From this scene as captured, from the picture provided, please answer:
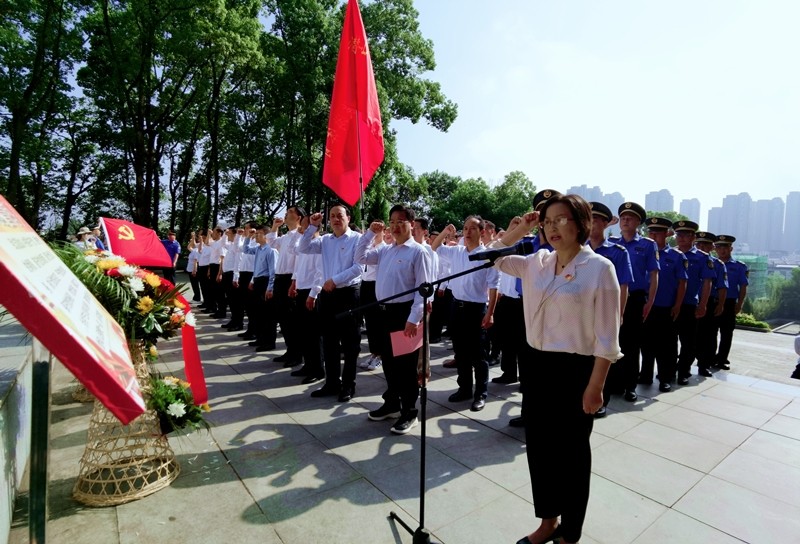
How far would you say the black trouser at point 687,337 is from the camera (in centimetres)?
585

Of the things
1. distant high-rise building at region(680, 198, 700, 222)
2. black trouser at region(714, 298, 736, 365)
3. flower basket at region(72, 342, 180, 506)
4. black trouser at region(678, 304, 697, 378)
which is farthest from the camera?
distant high-rise building at region(680, 198, 700, 222)

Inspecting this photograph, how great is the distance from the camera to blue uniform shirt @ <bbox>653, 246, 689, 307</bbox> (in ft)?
17.8

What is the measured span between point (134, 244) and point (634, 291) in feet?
16.6

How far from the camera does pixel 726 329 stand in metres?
7.03

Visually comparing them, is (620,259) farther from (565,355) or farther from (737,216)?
(737,216)

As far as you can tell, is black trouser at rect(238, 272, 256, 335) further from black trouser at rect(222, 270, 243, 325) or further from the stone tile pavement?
the stone tile pavement

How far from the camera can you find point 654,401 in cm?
492

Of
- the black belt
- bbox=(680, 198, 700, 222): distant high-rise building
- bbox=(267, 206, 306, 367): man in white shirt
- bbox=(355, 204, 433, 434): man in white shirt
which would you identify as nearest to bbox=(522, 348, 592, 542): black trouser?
bbox=(355, 204, 433, 434): man in white shirt

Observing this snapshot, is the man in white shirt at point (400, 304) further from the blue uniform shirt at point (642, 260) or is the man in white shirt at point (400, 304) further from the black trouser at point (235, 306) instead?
the black trouser at point (235, 306)

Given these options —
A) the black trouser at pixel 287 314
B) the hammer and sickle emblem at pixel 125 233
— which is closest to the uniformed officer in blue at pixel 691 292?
the black trouser at pixel 287 314

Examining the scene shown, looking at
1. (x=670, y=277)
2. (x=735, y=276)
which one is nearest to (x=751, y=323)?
(x=735, y=276)

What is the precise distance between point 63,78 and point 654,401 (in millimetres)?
23465

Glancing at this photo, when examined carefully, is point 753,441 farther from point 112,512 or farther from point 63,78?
point 63,78

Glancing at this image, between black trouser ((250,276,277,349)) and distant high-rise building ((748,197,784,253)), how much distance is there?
99.8 m
